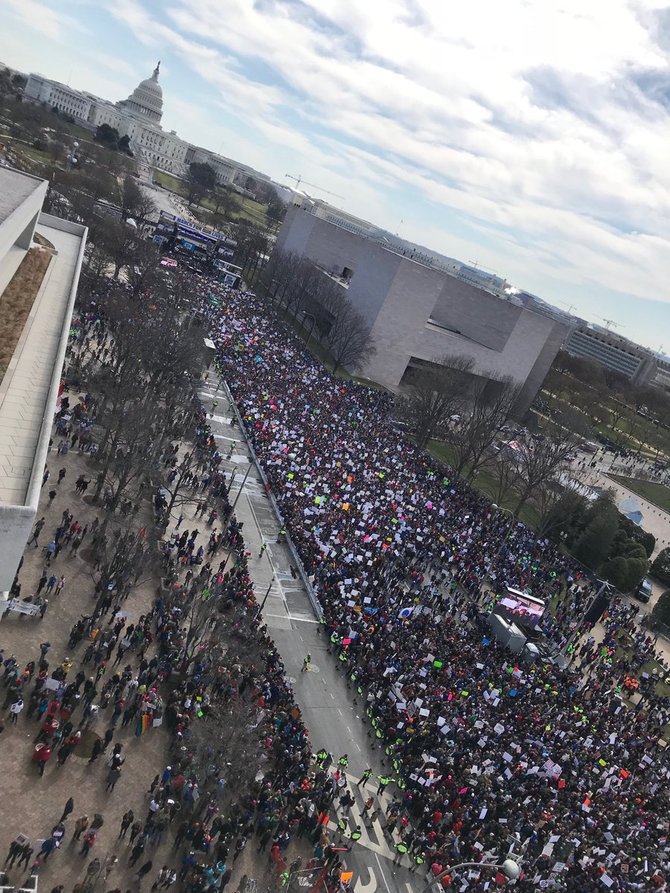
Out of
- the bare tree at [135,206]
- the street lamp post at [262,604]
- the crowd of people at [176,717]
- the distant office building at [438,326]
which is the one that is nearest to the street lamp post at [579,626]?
the street lamp post at [262,604]

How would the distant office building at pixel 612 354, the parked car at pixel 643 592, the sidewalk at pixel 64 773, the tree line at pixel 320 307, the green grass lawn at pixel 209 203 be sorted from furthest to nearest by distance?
the distant office building at pixel 612 354, the green grass lawn at pixel 209 203, the tree line at pixel 320 307, the parked car at pixel 643 592, the sidewalk at pixel 64 773

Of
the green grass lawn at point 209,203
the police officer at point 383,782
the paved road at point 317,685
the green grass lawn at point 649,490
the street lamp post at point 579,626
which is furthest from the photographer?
the green grass lawn at point 209,203

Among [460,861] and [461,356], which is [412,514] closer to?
[460,861]

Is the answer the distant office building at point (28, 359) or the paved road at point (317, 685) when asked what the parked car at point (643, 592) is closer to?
the paved road at point (317, 685)

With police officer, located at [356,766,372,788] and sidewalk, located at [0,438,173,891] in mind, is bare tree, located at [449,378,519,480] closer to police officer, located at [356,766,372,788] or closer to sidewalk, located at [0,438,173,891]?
police officer, located at [356,766,372,788]

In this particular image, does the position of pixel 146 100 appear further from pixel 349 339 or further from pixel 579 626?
pixel 579 626
